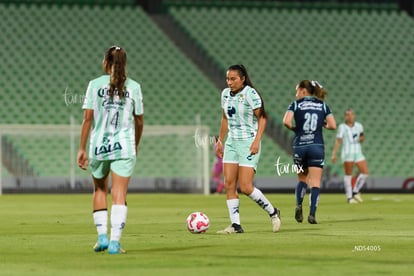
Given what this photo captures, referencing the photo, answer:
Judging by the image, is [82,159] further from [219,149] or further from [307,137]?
[307,137]

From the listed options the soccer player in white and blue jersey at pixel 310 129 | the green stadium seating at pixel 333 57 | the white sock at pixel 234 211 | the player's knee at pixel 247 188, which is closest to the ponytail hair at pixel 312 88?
the soccer player in white and blue jersey at pixel 310 129

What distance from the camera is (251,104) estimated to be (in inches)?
589

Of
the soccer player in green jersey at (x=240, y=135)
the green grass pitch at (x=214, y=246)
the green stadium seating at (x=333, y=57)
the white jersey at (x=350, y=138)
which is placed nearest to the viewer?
the green grass pitch at (x=214, y=246)

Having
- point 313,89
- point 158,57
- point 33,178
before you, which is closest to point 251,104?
point 313,89

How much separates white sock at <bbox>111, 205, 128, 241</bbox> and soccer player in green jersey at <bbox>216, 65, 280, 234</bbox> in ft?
12.2

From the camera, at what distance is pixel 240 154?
15.0 m

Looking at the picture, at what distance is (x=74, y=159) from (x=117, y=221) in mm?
24389

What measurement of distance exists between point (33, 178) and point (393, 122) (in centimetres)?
1406

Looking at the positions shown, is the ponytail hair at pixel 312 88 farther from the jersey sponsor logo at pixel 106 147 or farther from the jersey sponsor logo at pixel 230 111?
the jersey sponsor logo at pixel 106 147

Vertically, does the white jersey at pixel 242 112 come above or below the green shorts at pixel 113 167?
above

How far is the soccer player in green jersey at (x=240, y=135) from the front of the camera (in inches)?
587

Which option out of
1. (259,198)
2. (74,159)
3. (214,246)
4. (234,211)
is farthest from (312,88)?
(74,159)

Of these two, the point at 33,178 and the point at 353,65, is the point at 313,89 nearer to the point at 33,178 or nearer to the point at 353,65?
the point at 33,178

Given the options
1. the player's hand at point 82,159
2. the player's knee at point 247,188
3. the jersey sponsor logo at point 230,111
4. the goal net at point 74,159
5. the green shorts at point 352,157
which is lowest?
the goal net at point 74,159
